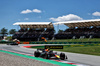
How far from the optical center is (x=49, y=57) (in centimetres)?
1309

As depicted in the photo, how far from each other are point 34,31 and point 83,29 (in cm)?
2084

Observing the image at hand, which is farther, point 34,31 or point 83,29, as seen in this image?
point 34,31

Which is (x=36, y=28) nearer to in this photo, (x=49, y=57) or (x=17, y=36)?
(x=17, y=36)

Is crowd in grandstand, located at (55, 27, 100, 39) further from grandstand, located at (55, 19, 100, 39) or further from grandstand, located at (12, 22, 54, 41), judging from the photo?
grandstand, located at (12, 22, 54, 41)

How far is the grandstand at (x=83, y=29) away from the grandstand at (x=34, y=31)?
5353 mm

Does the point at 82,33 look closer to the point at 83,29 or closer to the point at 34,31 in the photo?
the point at 83,29

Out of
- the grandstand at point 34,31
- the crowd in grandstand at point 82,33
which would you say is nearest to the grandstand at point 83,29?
the crowd in grandstand at point 82,33

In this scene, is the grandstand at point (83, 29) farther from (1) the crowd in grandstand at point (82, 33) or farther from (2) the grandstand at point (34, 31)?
(2) the grandstand at point (34, 31)

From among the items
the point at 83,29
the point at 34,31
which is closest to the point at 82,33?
the point at 83,29

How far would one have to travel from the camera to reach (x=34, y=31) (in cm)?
7250

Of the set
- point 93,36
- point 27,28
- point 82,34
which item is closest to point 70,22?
point 82,34

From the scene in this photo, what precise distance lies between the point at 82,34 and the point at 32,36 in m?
19.9

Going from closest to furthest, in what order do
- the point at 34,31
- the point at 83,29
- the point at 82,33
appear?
the point at 82,33
the point at 83,29
the point at 34,31

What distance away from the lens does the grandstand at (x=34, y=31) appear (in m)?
66.6
